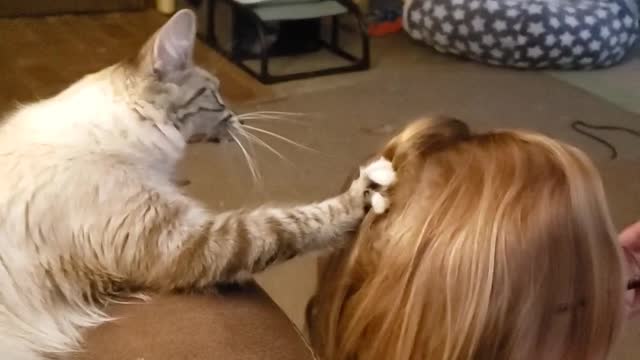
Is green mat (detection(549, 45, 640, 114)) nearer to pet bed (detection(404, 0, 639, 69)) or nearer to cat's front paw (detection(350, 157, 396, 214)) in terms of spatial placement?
pet bed (detection(404, 0, 639, 69))

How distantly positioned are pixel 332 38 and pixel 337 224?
98.9 inches

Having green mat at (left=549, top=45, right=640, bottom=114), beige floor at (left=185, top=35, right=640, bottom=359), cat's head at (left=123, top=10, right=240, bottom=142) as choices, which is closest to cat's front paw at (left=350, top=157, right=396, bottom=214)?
cat's head at (left=123, top=10, right=240, bottom=142)

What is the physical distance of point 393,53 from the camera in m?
3.50

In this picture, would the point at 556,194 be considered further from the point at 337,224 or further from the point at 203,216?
the point at 203,216

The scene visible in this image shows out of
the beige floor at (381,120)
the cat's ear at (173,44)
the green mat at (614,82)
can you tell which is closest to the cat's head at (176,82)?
the cat's ear at (173,44)

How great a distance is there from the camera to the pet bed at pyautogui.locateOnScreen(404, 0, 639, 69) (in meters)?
3.32

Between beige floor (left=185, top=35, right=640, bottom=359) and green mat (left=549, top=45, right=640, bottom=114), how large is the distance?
0.06 meters

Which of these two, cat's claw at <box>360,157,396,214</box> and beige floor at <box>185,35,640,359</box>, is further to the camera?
beige floor at <box>185,35,640,359</box>

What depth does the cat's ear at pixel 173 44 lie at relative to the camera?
134 cm

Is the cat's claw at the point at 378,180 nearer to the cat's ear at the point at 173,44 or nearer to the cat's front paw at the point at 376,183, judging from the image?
the cat's front paw at the point at 376,183

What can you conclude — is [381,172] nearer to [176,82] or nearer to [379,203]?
[379,203]

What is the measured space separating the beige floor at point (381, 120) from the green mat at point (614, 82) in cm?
6

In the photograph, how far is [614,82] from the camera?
3293 millimetres

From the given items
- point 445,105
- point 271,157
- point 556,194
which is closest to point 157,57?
point 556,194
